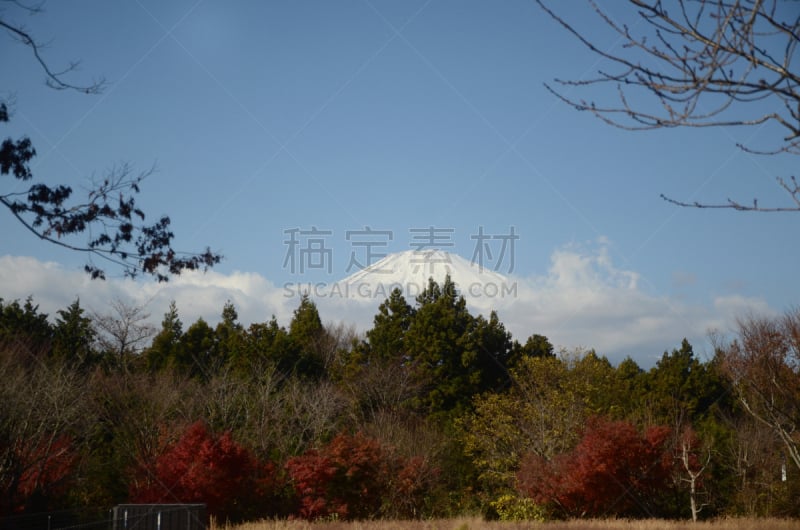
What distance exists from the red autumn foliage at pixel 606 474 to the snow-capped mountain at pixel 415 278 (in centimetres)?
2096

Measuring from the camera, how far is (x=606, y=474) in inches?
1003

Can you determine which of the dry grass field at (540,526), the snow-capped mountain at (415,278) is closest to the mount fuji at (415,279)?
the snow-capped mountain at (415,278)

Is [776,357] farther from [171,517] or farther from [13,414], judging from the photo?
[13,414]

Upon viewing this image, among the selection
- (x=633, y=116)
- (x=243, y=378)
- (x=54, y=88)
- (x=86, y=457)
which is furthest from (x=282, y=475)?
(x=633, y=116)

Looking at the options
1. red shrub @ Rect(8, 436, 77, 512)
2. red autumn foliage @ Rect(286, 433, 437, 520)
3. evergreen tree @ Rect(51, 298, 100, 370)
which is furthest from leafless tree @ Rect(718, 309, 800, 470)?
evergreen tree @ Rect(51, 298, 100, 370)

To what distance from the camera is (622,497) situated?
25812mm

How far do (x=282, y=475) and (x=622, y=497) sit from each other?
472 inches

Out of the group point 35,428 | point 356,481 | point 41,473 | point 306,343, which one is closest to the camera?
point 41,473

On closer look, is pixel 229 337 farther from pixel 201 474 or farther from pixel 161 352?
pixel 201 474

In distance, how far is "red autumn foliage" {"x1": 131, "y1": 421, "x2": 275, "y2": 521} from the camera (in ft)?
76.1

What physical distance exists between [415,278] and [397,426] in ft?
83.0

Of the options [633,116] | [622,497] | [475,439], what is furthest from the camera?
[475,439]

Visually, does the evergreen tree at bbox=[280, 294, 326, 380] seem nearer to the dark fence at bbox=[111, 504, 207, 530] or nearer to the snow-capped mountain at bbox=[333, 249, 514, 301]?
the snow-capped mountain at bbox=[333, 249, 514, 301]

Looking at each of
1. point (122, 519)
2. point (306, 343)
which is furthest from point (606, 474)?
point (306, 343)
